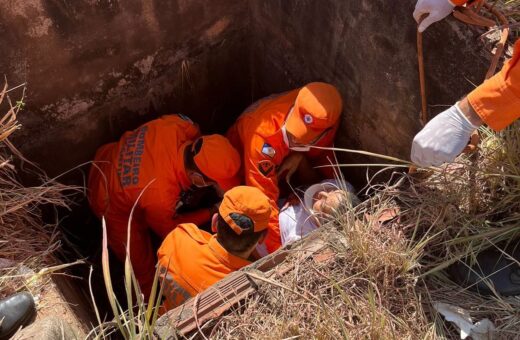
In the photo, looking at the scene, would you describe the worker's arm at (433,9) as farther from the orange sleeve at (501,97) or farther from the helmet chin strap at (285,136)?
the helmet chin strap at (285,136)

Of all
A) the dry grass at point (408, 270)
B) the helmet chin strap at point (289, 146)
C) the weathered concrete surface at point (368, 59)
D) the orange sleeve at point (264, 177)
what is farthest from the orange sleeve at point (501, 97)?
the orange sleeve at point (264, 177)

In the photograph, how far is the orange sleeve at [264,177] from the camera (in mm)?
3375

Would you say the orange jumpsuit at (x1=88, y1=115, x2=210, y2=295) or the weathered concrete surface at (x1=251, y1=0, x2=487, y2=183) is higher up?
the weathered concrete surface at (x1=251, y1=0, x2=487, y2=183)

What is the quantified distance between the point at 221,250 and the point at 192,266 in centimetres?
18

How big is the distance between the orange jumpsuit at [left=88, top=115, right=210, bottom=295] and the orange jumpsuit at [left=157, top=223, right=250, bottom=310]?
54cm

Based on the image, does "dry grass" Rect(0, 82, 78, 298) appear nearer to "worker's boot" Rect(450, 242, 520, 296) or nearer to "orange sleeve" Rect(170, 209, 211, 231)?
"orange sleeve" Rect(170, 209, 211, 231)

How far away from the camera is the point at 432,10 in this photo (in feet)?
7.95

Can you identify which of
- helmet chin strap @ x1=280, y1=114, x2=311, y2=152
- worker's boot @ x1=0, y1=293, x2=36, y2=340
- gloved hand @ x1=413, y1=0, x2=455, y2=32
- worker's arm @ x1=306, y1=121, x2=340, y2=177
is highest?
gloved hand @ x1=413, y1=0, x2=455, y2=32

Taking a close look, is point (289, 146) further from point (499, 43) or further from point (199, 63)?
point (499, 43)

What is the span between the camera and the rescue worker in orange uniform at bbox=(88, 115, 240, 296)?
3303mm

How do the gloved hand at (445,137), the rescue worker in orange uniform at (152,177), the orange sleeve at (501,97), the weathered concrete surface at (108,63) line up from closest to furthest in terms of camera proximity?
the orange sleeve at (501,97)
the gloved hand at (445,137)
the weathered concrete surface at (108,63)
the rescue worker in orange uniform at (152,177)

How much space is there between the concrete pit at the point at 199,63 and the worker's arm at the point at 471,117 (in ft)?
1.44

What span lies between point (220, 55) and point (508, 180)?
8.22 feet

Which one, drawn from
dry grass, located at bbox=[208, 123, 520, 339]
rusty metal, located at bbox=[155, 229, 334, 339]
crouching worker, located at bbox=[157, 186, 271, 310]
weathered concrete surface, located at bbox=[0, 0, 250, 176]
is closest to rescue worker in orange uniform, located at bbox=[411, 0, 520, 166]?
dry grass, located at bbox=[208, 123, 520, 339]
